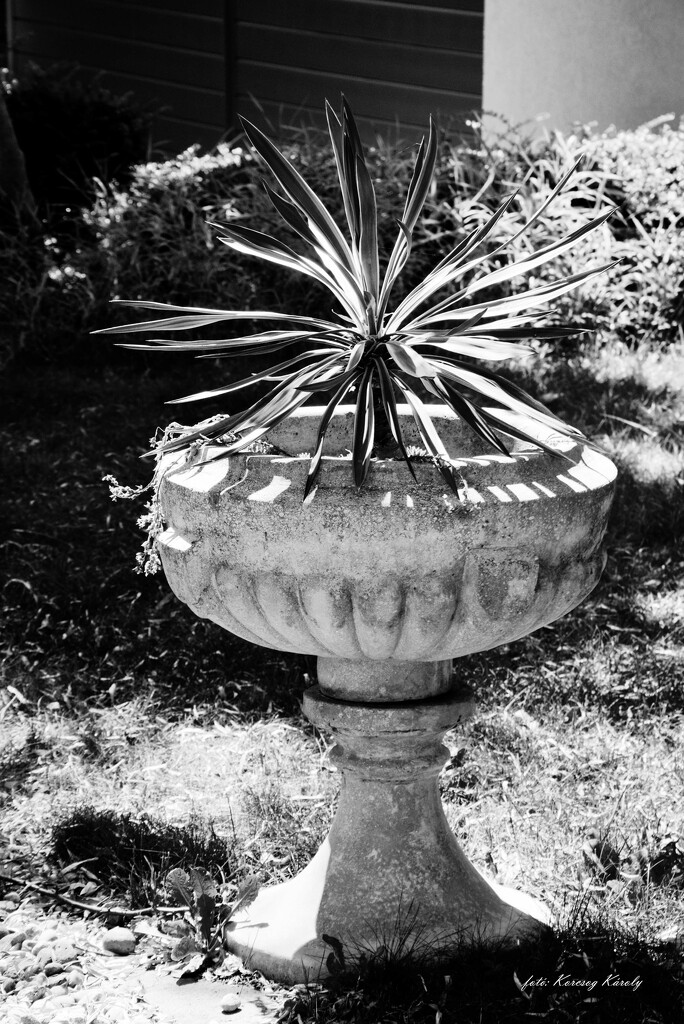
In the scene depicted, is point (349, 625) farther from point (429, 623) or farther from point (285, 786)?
point (285, 786)

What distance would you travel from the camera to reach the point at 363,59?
10523 mm

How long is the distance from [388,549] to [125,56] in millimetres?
12053

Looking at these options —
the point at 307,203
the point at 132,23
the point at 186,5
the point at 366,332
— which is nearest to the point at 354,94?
the point at 186,5

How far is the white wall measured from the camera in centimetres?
807

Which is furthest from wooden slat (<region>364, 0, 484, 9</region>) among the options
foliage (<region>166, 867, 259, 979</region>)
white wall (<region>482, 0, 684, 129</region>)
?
foliage (<region>166, 867, 259, 979</region>)

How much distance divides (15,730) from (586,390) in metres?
3.38

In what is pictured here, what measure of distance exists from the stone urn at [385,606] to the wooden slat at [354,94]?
24.9ft

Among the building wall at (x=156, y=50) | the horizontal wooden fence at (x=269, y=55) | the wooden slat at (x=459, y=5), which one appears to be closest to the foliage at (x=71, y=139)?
the horizontal wooden fence at (x=269, y=55)

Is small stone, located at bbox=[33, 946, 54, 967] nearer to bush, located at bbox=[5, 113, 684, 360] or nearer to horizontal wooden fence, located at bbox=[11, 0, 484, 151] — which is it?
bush, located at bbox=[5, 113, 684, 360]

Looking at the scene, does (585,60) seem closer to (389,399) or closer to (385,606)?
(389,399)

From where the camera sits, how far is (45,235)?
723cm

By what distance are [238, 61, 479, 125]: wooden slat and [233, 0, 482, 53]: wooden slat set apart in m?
0.37

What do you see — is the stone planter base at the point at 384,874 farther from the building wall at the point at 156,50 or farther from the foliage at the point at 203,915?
the building wall at the point at 156,50

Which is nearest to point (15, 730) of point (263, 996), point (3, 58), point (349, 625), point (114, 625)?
point (114, 625)
